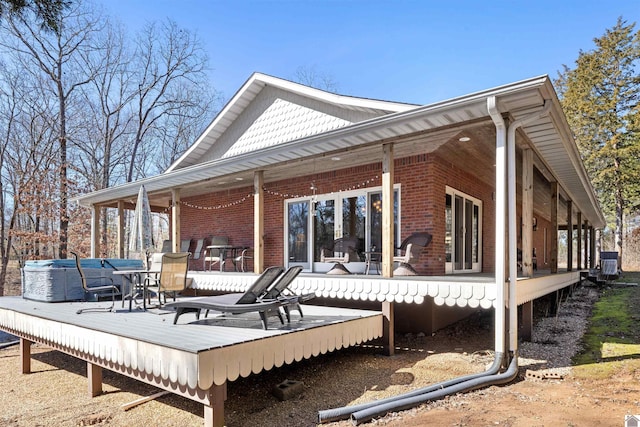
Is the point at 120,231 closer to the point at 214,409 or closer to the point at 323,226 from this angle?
the point at 323,226

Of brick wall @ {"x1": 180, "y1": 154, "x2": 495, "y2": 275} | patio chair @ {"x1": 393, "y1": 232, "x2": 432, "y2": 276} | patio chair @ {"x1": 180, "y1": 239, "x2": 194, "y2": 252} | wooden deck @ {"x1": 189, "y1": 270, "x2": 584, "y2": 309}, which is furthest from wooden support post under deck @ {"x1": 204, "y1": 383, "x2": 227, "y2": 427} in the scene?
patio chair @ {"x1": 180, "y1": 239, "x2": 194, "y2": 252}

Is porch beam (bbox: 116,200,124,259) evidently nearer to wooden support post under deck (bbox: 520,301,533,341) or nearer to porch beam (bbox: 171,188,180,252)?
porch beam (bbox: 171,188,180,252)

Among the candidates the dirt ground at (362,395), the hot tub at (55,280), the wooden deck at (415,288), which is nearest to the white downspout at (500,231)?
the wooden deck at (415,288)

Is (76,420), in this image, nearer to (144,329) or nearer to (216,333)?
(144,329)

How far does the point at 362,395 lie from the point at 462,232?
18.5ft

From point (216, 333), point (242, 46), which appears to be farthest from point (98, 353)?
point (242, 46)

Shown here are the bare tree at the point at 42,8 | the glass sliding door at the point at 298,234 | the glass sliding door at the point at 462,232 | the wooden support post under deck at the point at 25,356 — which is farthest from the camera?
the glass sliding door at the point at 298,234

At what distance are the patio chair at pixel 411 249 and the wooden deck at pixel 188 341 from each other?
3.96 ft

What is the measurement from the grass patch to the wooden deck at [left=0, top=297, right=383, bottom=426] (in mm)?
2708

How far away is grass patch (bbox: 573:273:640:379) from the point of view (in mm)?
5098

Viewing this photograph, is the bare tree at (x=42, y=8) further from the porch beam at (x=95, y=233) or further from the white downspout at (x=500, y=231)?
the porch beam at (x=95, y=233)

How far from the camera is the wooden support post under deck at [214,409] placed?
11.7ft

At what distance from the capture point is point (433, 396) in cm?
405

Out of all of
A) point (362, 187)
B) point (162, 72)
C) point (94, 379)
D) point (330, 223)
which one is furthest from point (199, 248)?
point (162, 72)
